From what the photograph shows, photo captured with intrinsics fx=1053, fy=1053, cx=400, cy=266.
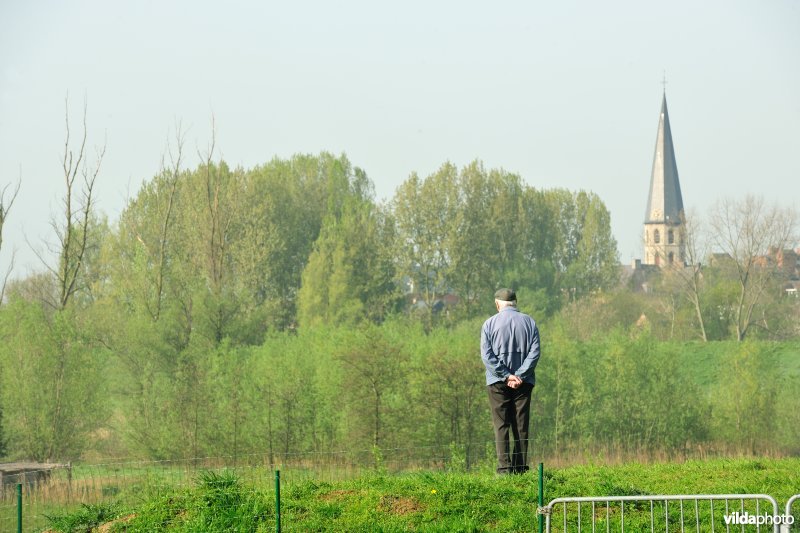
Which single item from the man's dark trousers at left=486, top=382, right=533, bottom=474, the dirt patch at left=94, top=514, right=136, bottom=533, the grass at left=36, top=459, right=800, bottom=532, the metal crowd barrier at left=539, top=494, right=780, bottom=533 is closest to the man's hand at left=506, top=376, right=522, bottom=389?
the man's dark trousers at left=486, top=382, right=533, bottom=474

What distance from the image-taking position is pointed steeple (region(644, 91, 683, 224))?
396 feet

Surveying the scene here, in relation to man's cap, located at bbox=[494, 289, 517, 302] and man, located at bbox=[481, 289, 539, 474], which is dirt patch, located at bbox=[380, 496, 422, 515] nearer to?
man, located at bbox=[481, 289, 539, 474]

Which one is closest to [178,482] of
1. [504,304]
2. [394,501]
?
[394,501]

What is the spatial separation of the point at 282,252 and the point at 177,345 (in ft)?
86.7

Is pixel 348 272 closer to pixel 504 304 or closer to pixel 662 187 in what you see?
pixel 504 304

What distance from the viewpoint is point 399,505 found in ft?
28.1

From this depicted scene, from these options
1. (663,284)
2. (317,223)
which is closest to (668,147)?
(663,284)

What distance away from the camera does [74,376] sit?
27891 mm

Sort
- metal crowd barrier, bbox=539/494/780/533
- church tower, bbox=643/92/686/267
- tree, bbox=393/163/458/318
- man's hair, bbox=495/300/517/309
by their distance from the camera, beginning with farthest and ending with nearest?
church tower, bbox=643/92/686/267, tree, bbox=393/163/458/318, man's hair, bbox=495/300/517/309, metal crowd barrier, bbox=539/494/780/533

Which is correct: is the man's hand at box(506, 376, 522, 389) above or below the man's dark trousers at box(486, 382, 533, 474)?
above

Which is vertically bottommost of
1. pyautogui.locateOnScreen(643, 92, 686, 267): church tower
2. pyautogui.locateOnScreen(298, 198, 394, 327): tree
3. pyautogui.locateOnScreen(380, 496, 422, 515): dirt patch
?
pyautogui.locateOnScreen(380, 496, 422, 515): dirt patch

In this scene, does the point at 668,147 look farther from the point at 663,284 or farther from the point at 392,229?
the point at 392,229

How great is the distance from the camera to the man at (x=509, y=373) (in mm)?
9672

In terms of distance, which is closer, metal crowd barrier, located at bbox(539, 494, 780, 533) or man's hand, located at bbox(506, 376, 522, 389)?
metal crowd barrier, located at bbox(539, 494, 780, 533)
